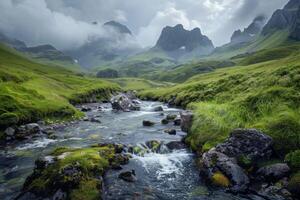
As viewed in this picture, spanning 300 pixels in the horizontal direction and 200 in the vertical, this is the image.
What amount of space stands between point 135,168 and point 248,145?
1134cm

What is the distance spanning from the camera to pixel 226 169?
2367 centimetres

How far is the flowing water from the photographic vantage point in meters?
22.5

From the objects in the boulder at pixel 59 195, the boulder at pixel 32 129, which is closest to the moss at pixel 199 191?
the boulder at pixel 59 195

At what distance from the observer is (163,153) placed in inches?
1325

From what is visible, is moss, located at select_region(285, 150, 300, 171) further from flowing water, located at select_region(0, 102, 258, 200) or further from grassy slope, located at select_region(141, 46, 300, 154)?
flowing water, located at select_region(0, 102, 258, 200)

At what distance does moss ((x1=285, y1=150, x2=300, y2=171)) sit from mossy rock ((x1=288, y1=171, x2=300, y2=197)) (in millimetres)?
1546

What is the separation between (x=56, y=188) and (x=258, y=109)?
24720 millimetres

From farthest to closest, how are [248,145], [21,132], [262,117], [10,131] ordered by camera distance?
[21,132]
[10,131]
[262,117]
[248,145]

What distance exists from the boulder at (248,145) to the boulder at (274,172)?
1781 millimetres

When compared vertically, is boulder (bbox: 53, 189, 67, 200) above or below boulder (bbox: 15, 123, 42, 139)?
below

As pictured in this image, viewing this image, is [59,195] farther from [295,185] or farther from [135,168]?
[295,185]

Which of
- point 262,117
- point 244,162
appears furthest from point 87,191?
point 262,117

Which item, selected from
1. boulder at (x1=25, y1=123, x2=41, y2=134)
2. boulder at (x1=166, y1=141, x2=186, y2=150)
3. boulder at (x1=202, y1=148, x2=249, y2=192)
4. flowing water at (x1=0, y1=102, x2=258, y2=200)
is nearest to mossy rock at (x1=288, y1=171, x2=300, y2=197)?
boulder at (x1=202, y1=148, x2=249, y2=192)

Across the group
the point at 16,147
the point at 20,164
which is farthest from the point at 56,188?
the point at 16,147
